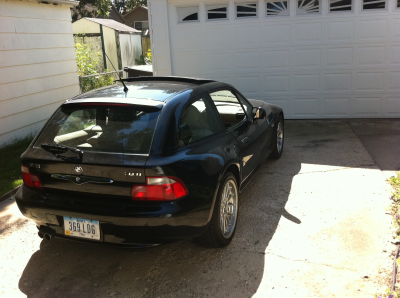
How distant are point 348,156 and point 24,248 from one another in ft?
16.1

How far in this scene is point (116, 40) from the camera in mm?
17781

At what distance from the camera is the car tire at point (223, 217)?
11.8ft

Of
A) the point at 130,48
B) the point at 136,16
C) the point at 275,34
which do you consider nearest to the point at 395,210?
the point at 275,34

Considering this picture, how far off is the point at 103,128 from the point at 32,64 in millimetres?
5742

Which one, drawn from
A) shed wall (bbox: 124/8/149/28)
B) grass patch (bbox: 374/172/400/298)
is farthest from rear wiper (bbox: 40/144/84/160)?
shed wall (bbox: 124/8/149/28)

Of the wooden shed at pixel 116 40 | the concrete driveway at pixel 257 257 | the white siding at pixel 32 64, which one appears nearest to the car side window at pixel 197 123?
the concrete driveway at pixel 257 257

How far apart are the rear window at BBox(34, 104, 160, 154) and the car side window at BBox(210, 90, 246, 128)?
4.63 feet

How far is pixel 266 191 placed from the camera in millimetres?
5199

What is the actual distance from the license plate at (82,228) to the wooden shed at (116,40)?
13256 mm

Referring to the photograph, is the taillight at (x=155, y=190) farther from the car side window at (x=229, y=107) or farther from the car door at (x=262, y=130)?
the car door at (x=262, y=130)

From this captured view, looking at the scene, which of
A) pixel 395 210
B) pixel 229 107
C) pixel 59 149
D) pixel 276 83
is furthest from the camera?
pixel 276 83

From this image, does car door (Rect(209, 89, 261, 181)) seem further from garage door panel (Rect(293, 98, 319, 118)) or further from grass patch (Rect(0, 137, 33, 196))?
garage door panel (Rect(293, 98, 319, 118))

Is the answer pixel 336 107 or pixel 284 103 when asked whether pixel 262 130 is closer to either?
pixel 284 103

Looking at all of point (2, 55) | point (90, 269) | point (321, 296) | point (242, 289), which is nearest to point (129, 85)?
point (90, 269)
